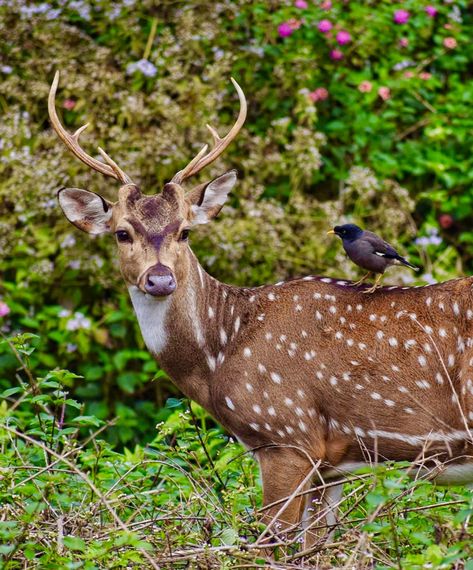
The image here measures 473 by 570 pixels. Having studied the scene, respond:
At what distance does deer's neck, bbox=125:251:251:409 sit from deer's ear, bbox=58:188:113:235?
435mm

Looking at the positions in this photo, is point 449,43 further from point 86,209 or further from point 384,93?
point 86,209

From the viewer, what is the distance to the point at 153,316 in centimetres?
541

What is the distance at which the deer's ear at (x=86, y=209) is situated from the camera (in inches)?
220

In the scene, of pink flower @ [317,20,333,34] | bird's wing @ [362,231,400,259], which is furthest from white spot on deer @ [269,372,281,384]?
pink flower @ [317,20,333,34]

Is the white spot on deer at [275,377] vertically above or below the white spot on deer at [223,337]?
below

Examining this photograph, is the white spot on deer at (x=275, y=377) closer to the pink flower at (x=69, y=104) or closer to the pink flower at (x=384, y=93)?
the pink flower at (x=69, y=104)

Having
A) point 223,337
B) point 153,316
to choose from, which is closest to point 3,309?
point 153,316

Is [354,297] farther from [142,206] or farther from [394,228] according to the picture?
[394,228]

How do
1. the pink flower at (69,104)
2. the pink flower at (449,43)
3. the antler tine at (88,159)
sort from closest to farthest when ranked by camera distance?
the antler tine at (88,159) → the pink flower at (69,104) → the pink flower at (449,43)

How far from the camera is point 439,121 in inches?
364

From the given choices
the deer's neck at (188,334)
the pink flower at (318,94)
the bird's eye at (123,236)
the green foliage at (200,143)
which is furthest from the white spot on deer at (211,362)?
the pink flower at (318,94)

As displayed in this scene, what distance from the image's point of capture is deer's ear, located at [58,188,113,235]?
18.3 ft

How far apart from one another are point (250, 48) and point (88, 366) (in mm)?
2593

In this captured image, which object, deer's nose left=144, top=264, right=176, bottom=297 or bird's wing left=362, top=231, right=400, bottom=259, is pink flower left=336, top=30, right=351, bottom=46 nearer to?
bird's wing left=362, top=231, right=400, bottom=259
